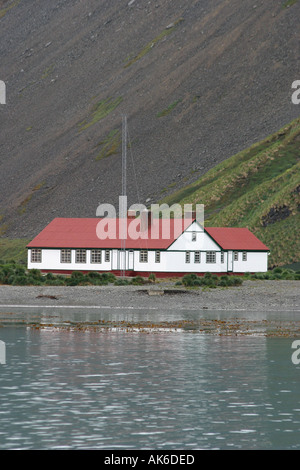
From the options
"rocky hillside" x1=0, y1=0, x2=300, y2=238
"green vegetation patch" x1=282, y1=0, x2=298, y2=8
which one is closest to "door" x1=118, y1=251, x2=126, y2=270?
"rocky hillside" x1=0, y1=0, x2=300, y2=238

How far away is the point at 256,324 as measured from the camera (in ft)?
151

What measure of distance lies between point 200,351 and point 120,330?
25.9 feet

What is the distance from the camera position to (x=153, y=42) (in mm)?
193750

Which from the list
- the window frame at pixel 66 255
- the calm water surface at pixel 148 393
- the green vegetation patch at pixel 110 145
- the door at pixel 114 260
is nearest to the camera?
the calm water surface at pixel 148 393

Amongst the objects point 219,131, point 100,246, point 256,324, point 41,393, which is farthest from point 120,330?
point 219,131

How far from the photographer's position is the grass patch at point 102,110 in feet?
573

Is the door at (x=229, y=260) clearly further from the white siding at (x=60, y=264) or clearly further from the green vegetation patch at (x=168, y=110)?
the green vegetation patch at (x=168, y=110)

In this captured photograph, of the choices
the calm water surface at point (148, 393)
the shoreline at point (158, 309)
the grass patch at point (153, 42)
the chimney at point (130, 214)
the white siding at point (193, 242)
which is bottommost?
the calm water surface at point (148, 393)

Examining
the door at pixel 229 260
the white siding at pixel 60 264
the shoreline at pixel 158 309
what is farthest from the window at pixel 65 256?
the door at pixel 229 260

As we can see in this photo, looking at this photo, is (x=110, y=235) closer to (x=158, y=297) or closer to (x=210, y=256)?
(x=210, y=256)

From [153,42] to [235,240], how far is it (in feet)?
404

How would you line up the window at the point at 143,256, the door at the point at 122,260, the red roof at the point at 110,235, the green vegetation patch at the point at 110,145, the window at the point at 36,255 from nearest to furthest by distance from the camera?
the window at the point at 143,256 → the door at the point at 122,260 → the red roof at the point at 110,235 → the window at the point at 36,255 → the green vegetation patch at the point at 110,145

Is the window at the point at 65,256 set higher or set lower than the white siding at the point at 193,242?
lower

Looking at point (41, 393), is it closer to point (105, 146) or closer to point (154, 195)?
point (154, 195)
